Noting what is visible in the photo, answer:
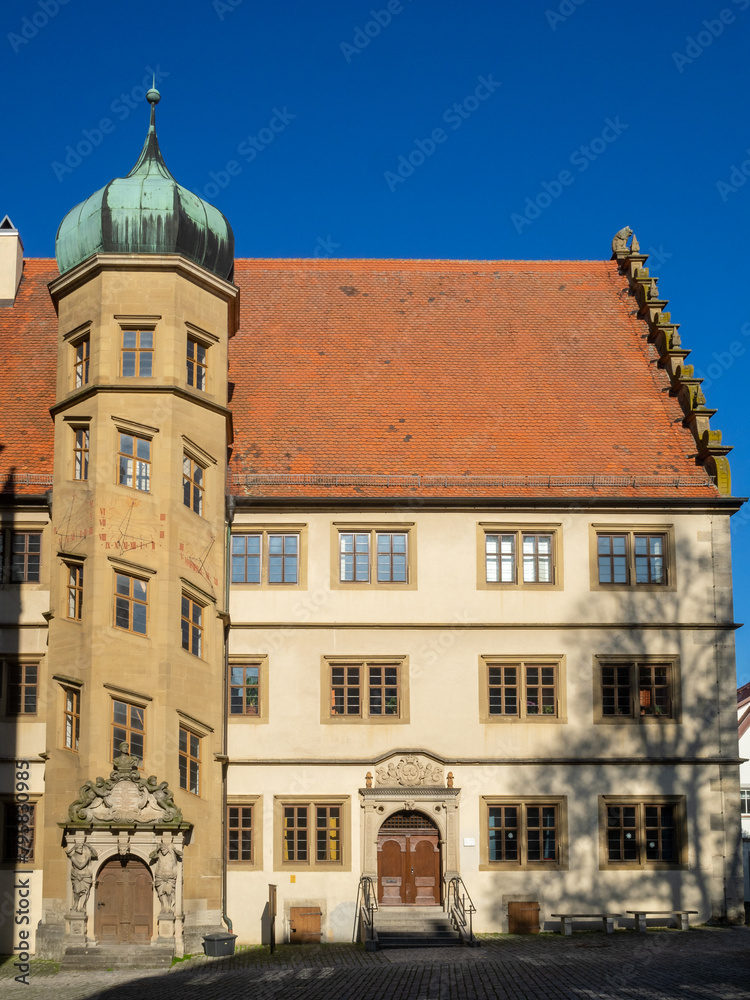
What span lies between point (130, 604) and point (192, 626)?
5.15 feet

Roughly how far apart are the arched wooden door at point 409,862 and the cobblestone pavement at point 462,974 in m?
1.72

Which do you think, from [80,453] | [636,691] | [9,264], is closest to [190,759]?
[80,453]

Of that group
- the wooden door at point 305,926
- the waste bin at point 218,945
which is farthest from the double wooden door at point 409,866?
the waste bin at point 218,945

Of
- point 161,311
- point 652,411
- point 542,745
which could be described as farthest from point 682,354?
point 161,311

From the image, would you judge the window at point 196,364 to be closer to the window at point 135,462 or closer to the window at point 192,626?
the window at point 135,462

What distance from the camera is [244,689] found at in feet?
99.6

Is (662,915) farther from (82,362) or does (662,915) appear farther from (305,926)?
A: (82,362)

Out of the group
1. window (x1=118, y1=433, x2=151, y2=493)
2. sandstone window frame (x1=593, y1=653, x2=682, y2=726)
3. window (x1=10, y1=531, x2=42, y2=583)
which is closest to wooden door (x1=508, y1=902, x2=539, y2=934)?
sandstone window frame (x1=593, y1=653, x2=682, y2=726)

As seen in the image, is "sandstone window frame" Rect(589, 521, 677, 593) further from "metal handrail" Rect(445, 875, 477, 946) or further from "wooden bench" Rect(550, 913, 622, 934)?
"metal handrail" Rect(445, 875, 477, 946)

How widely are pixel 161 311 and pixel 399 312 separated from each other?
8924mm

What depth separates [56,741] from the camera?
27828 mm

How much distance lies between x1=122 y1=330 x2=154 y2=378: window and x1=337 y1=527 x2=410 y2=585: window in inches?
221

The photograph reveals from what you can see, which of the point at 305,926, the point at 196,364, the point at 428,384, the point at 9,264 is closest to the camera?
the point at 305,926

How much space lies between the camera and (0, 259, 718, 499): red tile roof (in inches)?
1245
